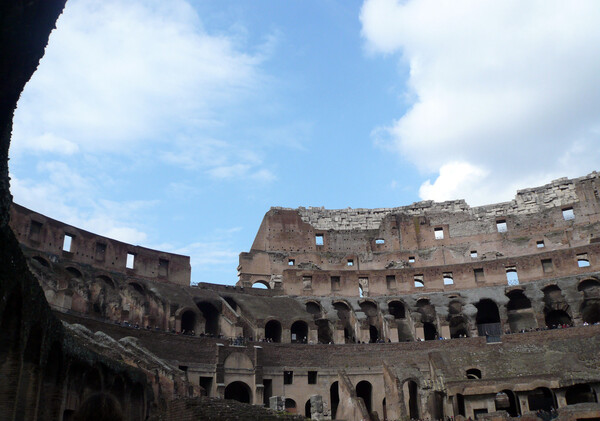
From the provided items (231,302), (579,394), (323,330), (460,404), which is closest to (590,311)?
(579,394)

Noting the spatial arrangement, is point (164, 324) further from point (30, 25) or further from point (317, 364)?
point (30, 25)

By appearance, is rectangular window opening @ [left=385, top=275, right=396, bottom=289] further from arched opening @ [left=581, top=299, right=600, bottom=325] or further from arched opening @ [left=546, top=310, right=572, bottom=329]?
arched opening @ [left=581, top=299, right=600, bottom=325]

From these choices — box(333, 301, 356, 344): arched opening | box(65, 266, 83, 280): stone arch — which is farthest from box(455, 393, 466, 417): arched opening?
box(65, 266, 83, 280): stone arch

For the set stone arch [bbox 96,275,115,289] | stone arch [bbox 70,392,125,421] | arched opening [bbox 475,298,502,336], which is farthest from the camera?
arched opening [bbox 475,298,502,336]

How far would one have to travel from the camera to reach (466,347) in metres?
39.0

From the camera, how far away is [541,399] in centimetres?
3466

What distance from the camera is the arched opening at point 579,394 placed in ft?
102

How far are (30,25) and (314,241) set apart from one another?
52.1m

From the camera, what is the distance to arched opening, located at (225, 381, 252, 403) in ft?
122

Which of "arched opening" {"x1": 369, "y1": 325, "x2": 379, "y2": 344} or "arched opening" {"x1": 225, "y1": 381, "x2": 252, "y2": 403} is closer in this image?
"arched opening" {"x1": 225, "y1": 381, "x2": 252, "y2": 403}

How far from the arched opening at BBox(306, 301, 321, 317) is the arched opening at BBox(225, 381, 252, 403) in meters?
11.1

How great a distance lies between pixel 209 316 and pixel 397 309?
16.5m

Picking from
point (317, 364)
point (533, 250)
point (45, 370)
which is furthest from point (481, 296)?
point (45, 370)

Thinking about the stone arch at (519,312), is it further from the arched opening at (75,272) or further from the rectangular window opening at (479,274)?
the arched opening at (75,272)
